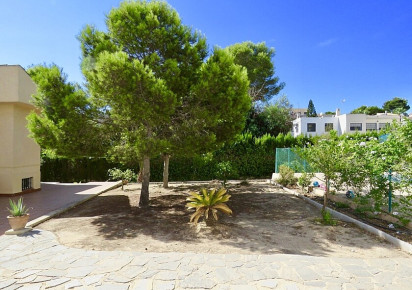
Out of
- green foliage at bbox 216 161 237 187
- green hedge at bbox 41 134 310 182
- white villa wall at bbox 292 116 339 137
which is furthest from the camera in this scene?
white villa wall at bbox 292 116 339 137

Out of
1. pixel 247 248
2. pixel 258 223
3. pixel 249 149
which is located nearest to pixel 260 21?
pixel 249 149

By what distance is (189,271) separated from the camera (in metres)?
3.66

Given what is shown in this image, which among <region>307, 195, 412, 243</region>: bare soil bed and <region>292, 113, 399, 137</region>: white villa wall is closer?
<region>307, 195, 412, 243</region>: bare soil bed

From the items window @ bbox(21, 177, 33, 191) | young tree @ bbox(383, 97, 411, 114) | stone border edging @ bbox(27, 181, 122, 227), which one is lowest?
stone border edging @ bbox(27, 181, 122, 227)

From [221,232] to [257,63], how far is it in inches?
935

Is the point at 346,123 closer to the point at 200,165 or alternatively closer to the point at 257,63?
the point at 257,63

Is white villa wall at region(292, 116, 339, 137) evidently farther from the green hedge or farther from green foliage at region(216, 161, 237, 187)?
green foliage at region(216, 161, 237, 187)

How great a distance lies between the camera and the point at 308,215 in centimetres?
715

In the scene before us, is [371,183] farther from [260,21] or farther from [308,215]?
[260,21]

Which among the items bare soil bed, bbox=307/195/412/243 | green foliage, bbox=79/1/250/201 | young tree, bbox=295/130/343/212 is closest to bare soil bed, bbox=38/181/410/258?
bare soil bed, bbox=307/195/412/243

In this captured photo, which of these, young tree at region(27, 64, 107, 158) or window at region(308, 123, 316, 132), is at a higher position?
window at region(308, 123, 316, 132)

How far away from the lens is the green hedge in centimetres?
1619

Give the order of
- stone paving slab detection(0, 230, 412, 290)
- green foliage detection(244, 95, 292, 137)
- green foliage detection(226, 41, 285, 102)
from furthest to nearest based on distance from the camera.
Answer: green foliage detection(226, 41, 285, 102), green foliage detection(244, 95, 292, 137), stone paving slab detection(0, 230, 412, 290)

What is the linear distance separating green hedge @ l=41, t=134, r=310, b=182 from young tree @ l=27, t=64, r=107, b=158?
8.33 metres
